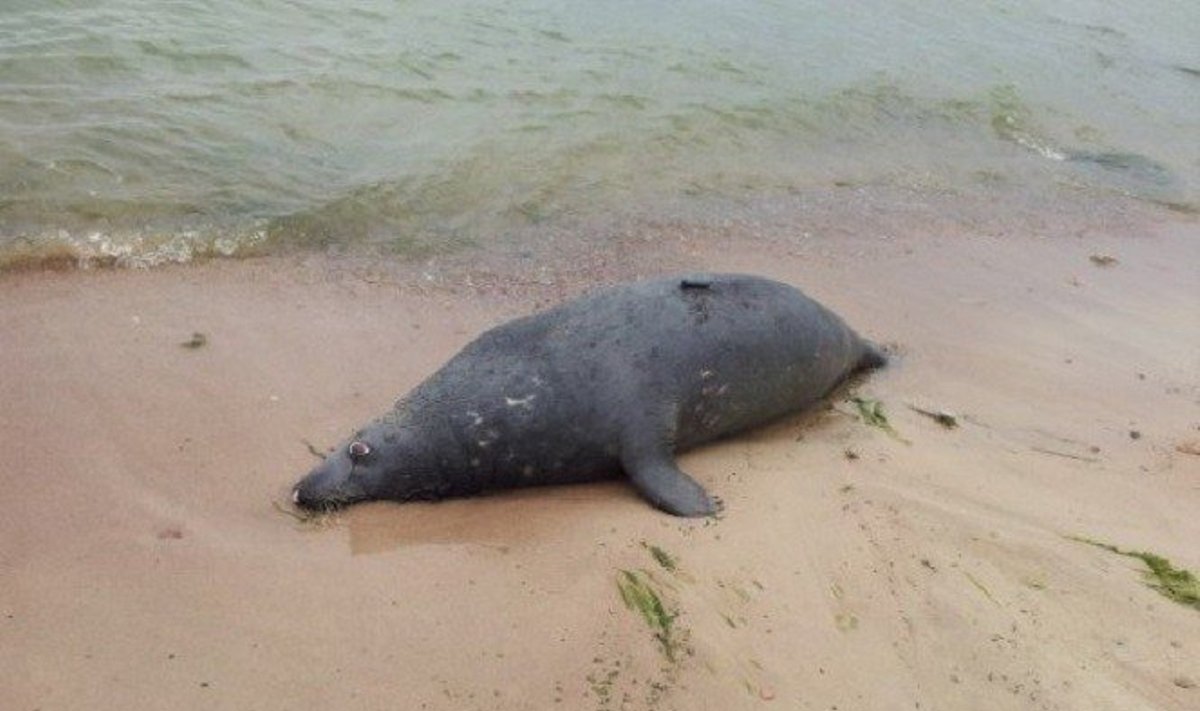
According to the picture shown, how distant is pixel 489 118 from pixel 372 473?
4650 mm

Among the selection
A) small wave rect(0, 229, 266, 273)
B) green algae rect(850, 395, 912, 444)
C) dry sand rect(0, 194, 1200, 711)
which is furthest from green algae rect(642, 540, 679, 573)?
small wave rect(0, 229, 266, 273)

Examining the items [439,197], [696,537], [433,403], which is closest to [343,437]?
[433,403]

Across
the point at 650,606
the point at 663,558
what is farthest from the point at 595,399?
the point at 650,606

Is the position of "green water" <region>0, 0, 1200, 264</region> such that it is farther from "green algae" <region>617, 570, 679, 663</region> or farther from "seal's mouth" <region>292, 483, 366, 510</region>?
"green algae" <region>617, 570, 679, 663</region>

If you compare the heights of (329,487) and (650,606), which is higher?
(650,606)

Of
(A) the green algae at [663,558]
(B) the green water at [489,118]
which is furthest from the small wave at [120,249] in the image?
(A) the green algae at [663,558]

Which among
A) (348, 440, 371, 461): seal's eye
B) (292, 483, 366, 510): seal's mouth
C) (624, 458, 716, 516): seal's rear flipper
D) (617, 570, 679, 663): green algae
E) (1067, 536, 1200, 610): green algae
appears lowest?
(292, 483, 366, 510): seal's mouth

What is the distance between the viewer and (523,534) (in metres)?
3.60

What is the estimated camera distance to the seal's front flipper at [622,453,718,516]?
3822 mm

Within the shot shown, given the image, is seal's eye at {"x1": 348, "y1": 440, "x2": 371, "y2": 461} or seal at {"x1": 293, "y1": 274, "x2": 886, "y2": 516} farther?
seal at {"x1": 293, "y1": 274, "x2": 886, "y2": 516}

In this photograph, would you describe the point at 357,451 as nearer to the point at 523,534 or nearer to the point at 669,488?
the point at 523,534

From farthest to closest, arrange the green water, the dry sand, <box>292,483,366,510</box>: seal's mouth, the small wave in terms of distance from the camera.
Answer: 1. the green water
2. the small wave
3. <box>292,483,366,510</box>: seal's mouth
4. the dry sand

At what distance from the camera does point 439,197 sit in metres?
6.60

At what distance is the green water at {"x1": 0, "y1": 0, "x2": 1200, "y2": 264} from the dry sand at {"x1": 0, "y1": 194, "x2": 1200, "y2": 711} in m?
0.88
